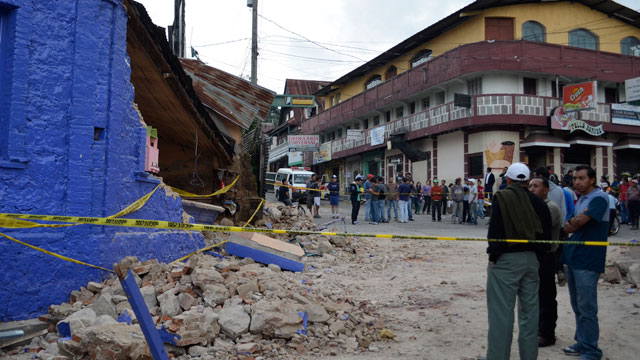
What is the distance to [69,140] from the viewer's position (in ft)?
16.1

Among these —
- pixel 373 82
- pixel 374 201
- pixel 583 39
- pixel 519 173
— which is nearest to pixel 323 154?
pixel 373 82

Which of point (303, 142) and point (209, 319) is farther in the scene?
point (303, 142)

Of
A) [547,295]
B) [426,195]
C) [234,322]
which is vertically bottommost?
[234,322]

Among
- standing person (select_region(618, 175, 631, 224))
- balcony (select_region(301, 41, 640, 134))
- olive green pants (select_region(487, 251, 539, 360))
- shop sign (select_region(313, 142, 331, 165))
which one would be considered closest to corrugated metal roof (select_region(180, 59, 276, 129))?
olive green pants (select_region(487, 251, 539, 360))

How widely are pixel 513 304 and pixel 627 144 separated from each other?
2652 cm

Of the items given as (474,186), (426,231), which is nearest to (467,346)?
(426,231)

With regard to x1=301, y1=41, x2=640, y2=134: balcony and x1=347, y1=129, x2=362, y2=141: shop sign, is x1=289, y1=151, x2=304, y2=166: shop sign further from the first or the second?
x1=301, y1=41, x2=640, y2=134: balcony

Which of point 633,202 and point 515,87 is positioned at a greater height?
point 515,87

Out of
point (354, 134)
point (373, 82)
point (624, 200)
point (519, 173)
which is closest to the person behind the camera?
point (519, 173)

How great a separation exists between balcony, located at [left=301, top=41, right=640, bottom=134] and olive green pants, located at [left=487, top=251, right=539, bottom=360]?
66.0 ft

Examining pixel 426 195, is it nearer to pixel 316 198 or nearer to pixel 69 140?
pixel 316 198

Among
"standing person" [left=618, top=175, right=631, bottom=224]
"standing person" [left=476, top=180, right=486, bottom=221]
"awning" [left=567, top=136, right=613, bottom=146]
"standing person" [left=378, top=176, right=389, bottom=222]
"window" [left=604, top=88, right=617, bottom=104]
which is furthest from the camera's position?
"window" [left=604, top=88, right=617, bottom=104]

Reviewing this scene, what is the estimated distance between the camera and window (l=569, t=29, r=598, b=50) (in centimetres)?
2481

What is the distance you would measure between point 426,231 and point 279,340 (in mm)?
10212
